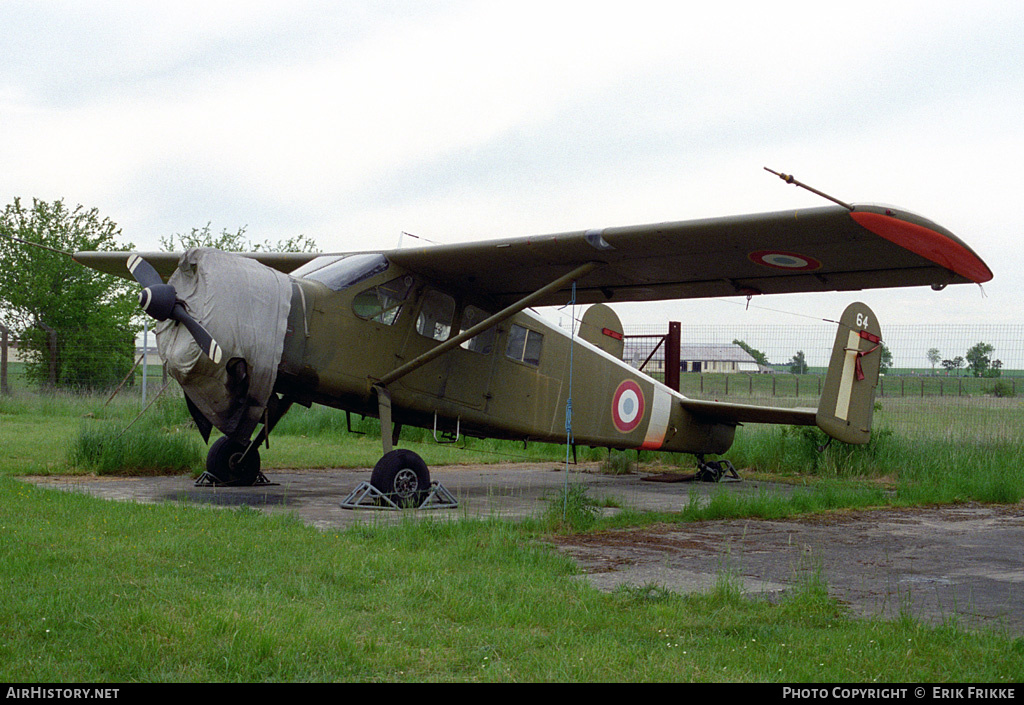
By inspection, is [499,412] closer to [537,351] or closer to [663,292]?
[537,351]

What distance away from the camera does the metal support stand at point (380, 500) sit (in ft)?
30.1

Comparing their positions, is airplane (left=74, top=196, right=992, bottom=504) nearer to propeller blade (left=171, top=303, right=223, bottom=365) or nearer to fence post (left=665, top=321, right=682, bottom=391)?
propeller blade (left=171, top=303, right=223, bottom=365)

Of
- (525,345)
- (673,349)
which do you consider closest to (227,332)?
(525,345)

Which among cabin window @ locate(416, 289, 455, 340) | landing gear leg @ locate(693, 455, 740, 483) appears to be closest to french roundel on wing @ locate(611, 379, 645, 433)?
landing gear leg @ locate(693, 455, 740, 483)

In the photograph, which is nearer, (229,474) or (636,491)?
(229,474)

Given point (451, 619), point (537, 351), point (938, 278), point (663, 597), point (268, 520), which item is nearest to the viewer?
point (451, 619)

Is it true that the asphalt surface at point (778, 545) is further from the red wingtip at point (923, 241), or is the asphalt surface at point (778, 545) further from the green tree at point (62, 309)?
the green tree at point (62, 309)

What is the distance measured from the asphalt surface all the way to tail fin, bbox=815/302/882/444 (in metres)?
1.43

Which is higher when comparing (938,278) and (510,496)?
(938,278)

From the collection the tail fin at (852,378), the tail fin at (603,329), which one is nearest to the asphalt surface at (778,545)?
the tail fin at (852,378)

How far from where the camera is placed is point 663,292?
1144 centimetres

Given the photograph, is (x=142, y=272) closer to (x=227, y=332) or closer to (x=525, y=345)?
(x=227, y=332)
